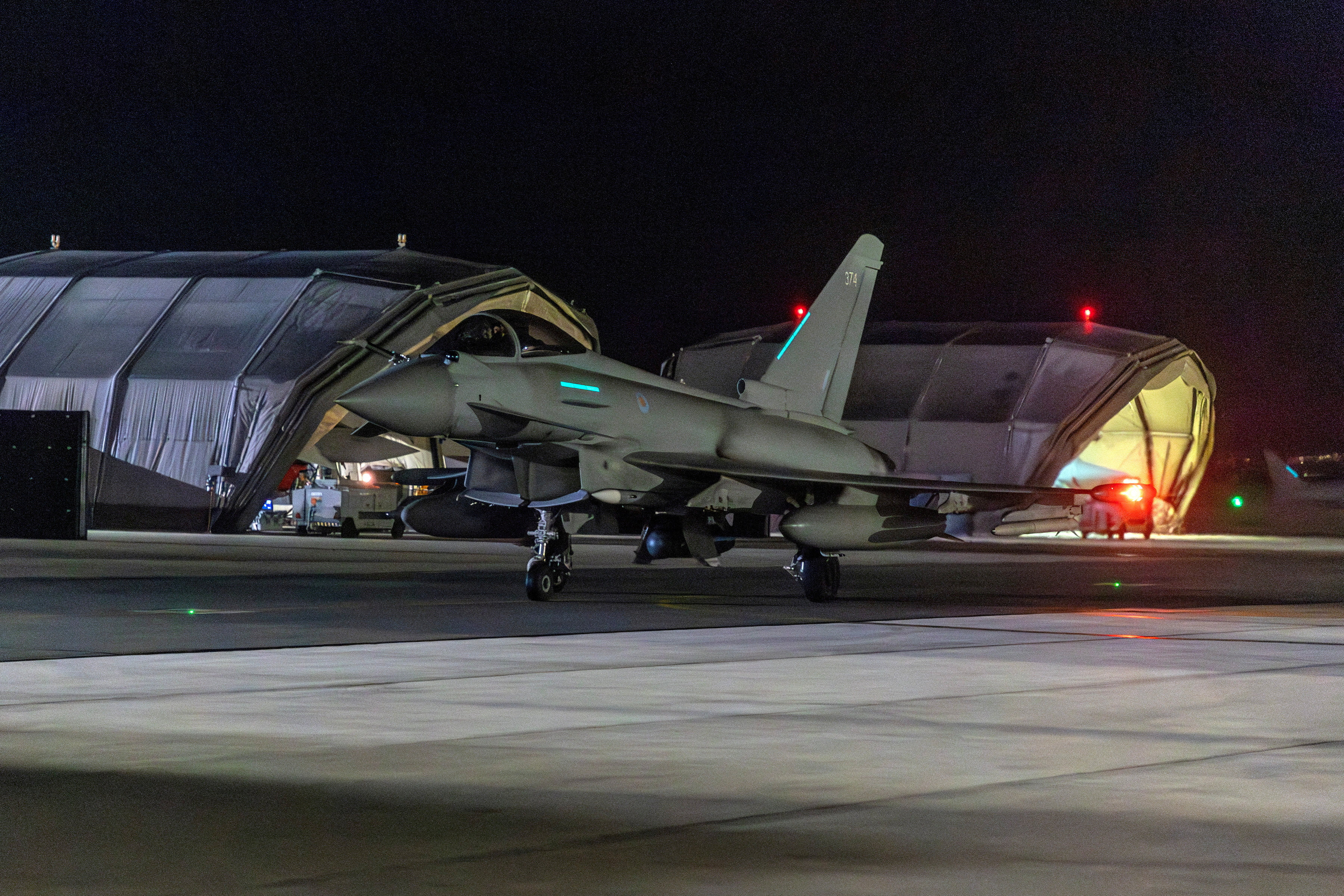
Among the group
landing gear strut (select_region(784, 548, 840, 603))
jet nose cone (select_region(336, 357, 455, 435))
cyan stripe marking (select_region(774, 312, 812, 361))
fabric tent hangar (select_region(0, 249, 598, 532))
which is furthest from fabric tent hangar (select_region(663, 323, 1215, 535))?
jet nose cone (select_region(336, 357, 455, 435))

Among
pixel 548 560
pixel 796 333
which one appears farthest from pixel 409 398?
pixel 796 333

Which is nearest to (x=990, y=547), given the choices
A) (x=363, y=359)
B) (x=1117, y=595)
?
(x=363, y=359)

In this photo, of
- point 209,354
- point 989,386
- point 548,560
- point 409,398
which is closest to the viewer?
point 409,398

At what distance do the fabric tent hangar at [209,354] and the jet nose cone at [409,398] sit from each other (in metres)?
36.2

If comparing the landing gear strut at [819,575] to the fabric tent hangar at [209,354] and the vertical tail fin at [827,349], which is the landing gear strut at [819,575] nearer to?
the vertical tail fin at [827,349]

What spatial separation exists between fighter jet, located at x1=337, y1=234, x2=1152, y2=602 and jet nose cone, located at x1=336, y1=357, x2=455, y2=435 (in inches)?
0.7

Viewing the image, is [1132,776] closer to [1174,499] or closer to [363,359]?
[363,359]

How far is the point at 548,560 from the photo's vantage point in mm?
18609

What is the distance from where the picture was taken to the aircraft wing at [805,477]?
61.3 feet

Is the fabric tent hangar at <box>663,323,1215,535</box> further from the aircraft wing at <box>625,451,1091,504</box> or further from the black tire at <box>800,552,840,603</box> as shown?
the black tire at <box>800,552,840,603</box>

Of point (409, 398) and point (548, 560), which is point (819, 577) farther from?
point (409, 398)

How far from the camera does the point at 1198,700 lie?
9633 mm

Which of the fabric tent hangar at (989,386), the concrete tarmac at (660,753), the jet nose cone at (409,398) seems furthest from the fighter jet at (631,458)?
the fabric tent hangar at (989,386)

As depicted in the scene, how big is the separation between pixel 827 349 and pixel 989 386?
44.6m
